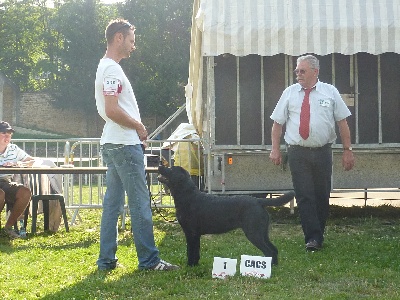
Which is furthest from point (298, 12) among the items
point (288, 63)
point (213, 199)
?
point (213, 199)

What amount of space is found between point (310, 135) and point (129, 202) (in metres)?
2.10

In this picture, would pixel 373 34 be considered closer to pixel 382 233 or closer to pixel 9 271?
pixel 382 233

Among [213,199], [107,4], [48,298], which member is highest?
[107,4]

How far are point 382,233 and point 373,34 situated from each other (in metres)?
2.44

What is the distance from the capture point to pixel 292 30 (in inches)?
375

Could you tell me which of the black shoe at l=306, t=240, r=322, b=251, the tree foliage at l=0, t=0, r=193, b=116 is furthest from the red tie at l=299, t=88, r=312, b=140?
the tree foliage at l=0, t=0, r=193, b=116

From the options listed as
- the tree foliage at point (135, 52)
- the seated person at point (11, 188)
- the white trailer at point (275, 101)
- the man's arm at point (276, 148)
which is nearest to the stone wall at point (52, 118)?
the tree foliage at point (135, 52)

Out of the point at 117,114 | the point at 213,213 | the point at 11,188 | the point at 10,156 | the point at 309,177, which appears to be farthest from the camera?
the point at 10,156

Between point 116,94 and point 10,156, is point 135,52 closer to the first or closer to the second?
point 10,156

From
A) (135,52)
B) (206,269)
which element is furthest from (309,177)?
(135,52)

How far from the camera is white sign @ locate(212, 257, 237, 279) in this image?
5.84 metres

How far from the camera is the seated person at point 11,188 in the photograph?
9031mm

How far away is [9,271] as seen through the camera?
21.4ft

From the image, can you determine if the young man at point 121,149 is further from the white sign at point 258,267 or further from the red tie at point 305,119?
the red tie at point 305,119
